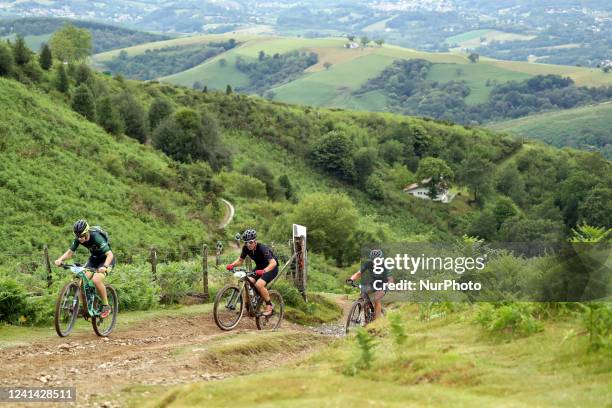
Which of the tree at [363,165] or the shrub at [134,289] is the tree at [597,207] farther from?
the shrub at [134,289]

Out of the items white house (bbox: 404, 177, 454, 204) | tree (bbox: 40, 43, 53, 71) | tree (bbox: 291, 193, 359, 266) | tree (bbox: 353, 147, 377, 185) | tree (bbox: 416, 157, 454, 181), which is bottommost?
white house (bbox: 404, 177, 454, 204)

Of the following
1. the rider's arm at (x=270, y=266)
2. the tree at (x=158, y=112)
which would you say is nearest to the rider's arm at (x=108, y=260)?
the rider's arm at (x=270, y=266)

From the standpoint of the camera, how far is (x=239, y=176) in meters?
74.1

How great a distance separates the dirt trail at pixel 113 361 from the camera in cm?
1091

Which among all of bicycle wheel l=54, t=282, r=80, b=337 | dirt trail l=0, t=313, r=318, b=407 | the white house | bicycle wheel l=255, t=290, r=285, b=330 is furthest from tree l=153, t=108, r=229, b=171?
bicycle wheel l=54, t=282, r=80, b=337

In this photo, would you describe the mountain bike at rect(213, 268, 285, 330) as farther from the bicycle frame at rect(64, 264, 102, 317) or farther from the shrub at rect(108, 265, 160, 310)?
the bicycle frame at rect(64, 264, 102, 317)

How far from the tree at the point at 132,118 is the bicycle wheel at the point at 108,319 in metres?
61.1

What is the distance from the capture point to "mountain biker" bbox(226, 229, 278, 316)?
14994 mm

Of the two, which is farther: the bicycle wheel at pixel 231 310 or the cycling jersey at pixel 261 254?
the bicycle wheel at pixel 231 310

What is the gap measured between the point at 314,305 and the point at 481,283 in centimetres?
755

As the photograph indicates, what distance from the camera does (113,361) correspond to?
40.5 ft

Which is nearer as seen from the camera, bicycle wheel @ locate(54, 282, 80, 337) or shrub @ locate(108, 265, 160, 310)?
bicycle wheel @ locate(54, 282, 80, 337)

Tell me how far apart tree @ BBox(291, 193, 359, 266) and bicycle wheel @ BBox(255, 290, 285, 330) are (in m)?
35.9

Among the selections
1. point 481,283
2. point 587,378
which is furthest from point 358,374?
point 481,283
